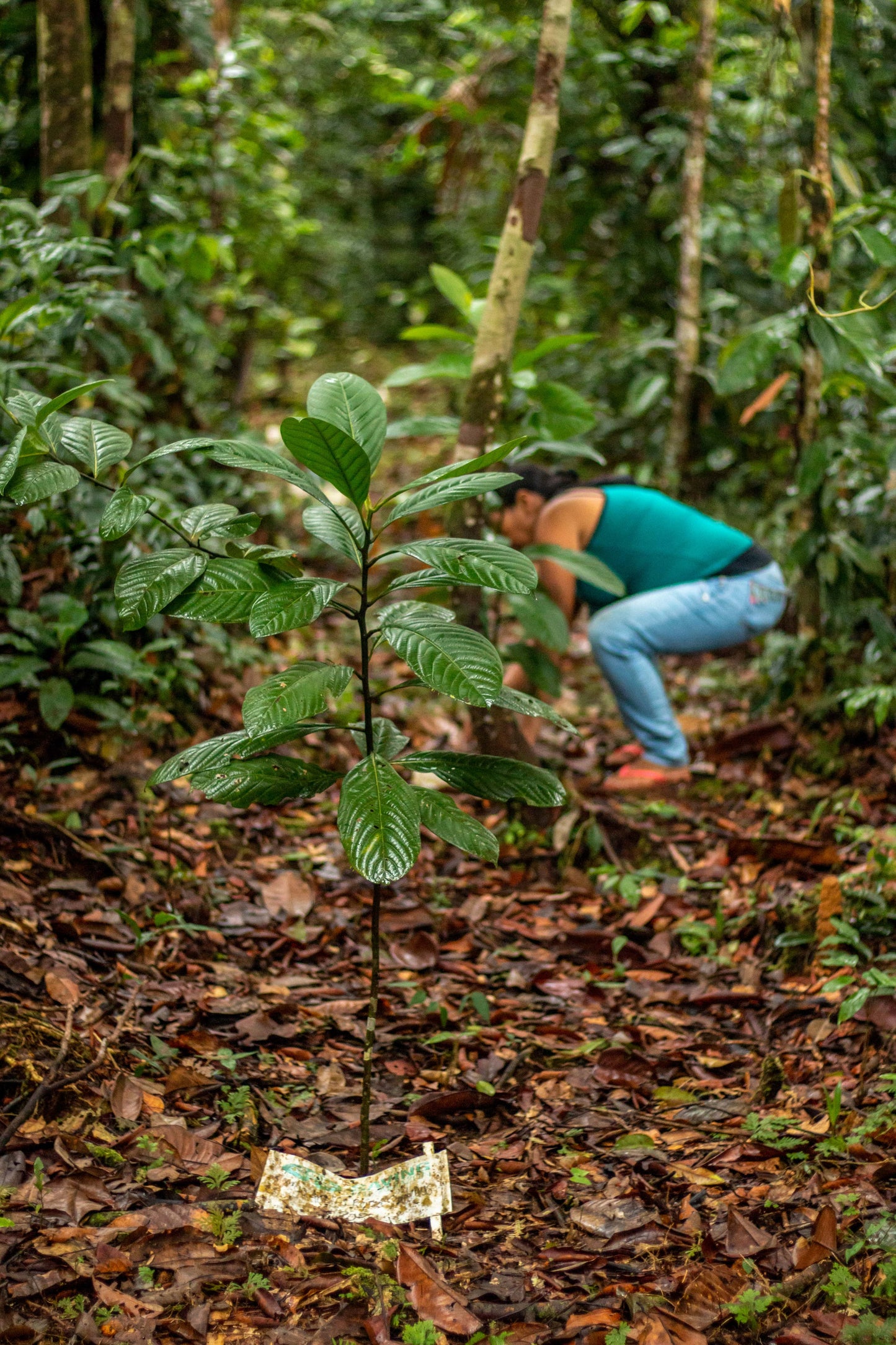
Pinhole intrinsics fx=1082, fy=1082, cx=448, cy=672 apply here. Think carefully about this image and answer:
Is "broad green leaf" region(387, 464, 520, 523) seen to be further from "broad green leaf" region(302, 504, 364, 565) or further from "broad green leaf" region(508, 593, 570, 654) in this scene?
"broad green leaf" region(508, 593, 570, 654)

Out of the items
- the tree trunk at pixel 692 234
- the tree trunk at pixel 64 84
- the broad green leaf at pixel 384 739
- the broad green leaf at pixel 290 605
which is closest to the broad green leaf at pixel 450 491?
the broad green leaf at pixel 290 605

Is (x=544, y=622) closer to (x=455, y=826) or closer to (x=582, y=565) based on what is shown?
(x=582, y=565)

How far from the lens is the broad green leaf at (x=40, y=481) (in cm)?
180

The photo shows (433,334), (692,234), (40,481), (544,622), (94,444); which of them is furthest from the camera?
(692,234)

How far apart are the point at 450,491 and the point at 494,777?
50 cm

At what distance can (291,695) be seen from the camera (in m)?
1.73

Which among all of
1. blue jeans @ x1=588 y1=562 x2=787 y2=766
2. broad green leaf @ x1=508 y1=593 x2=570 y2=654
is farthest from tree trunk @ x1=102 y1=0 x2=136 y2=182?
blue jeans @ x1=588 y1=562 x2=787 y2=766

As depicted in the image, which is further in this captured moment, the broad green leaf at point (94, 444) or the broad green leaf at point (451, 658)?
the broad green leaf at point (94, 444)

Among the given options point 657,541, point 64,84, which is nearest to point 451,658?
point 657,541

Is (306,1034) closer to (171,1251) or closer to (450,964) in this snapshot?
(450,964)

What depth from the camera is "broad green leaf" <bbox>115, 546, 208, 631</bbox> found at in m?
1.75

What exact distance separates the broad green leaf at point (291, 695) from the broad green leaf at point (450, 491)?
283 mm

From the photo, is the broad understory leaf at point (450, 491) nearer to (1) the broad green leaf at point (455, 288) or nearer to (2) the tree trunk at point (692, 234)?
(1) the broad green leaf at point (455, 288)

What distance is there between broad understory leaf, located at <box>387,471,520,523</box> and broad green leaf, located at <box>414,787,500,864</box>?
48cm
